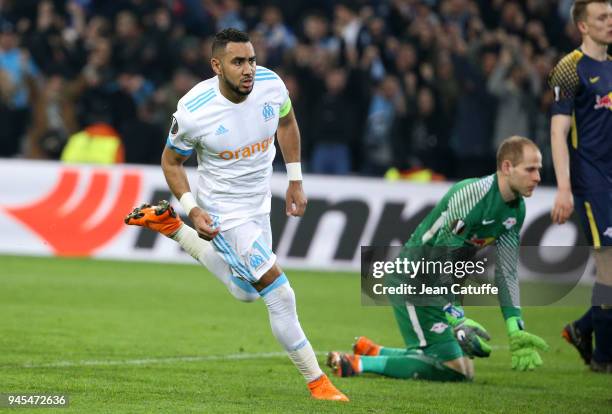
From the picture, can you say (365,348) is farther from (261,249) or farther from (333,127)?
(333,127)

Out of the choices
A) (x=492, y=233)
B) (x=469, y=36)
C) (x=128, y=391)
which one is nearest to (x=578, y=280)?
(x=492, y=233)

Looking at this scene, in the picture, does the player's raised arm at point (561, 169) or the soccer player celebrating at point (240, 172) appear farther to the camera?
the player's raised arm at point (561, 169)

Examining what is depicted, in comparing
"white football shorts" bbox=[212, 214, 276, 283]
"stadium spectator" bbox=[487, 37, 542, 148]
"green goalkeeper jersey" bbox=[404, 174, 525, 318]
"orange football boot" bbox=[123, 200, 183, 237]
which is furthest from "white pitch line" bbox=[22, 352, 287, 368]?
"stadium spectator" bbox=[487, 37, 542, 148]

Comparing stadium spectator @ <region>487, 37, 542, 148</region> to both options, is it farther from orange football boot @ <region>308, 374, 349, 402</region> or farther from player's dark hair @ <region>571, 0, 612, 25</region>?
orange football boot @ <region>308, 374, 349, 402</region>

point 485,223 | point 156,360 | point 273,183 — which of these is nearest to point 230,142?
point 485,223

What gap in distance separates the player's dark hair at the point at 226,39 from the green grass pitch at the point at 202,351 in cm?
224

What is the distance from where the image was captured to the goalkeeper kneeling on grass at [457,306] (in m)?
8.27

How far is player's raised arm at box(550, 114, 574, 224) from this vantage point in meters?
8.33

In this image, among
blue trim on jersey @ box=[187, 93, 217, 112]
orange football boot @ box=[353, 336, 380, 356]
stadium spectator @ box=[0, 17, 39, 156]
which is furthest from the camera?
stadium spectator @ box=[0, 17, 39, 156]

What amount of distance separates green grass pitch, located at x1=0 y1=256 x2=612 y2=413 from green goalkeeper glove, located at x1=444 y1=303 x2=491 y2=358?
283 millimetres

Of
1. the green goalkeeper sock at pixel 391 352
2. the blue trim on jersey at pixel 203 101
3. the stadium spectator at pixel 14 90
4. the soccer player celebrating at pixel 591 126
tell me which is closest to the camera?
the blue trim on jersey at pixel 203 101

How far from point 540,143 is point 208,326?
8962mm

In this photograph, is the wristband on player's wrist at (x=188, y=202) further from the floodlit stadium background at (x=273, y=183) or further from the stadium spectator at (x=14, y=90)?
the stadium spectator at (x=14, y=90)

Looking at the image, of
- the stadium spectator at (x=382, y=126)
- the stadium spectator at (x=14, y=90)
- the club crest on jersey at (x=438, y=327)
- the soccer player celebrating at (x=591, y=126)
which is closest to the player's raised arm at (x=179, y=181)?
the club crest on jersey at (x=438, y=327)
